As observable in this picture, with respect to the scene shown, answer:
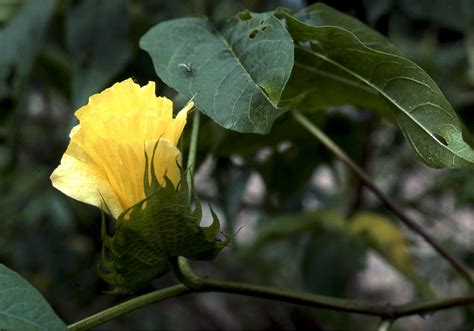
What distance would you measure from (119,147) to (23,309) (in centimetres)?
13

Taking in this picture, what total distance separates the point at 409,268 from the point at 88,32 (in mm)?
632

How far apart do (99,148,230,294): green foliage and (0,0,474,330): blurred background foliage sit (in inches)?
11.3

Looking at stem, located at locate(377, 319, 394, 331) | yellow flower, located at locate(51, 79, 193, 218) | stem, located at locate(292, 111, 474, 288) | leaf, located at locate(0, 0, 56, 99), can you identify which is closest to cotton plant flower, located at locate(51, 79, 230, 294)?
yellow flower, located at locate(51, 79, 193, 218)

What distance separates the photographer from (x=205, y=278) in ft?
2.06

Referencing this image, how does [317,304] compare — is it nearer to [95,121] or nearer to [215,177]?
[95,121]

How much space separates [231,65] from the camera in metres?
0.68

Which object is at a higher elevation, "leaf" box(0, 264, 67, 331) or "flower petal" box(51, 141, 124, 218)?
"flower petal" box(51, 141, 124, 218)

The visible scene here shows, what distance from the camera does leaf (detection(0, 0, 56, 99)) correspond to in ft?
3.43

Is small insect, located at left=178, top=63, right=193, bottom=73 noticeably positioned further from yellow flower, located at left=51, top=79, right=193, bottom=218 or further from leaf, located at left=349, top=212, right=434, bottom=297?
leaf, located at left=349, top=212, right=434, bottom=297

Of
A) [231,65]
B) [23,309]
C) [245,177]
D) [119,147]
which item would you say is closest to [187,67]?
[231,65]

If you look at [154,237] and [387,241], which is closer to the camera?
[154,237]

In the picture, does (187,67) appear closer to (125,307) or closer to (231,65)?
(231,65)

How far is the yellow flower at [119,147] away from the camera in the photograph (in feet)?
1.82

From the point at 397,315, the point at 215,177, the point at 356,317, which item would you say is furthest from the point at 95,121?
the point at 356,317
